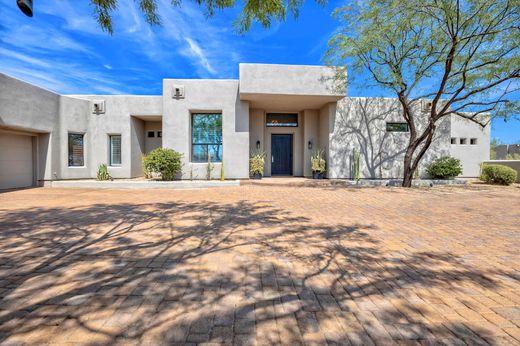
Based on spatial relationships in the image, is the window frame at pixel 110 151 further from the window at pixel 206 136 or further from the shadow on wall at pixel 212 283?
the shadow on wall at pixel 212 283

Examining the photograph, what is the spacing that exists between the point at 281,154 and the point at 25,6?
1244 cm

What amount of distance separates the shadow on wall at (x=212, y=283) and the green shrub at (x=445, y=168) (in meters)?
11.1

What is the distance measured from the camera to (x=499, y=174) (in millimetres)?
11961

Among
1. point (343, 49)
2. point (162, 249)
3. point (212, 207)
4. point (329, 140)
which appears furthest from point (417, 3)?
point (162, 249)

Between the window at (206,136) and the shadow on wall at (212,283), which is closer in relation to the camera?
the shadow on wall at (212,283)

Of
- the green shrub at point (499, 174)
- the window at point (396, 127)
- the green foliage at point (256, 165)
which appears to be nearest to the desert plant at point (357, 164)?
the window at point (396, 127)

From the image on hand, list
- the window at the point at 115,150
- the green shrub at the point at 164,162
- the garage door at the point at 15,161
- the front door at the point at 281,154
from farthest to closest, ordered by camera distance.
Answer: the front door at the point at 281,154, the window at the point at 115,150, the green shrub at the point at 164,162, the garage door at the point at 15,161

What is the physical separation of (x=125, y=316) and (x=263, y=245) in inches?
76.8

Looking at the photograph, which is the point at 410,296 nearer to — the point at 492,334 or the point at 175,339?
the point at 492,334

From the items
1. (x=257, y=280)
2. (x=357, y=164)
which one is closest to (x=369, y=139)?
(x=357, y=164)

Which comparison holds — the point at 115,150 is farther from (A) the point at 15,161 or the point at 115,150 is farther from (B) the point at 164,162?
(B) the point at 164,162

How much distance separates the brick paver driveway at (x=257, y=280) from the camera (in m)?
1.78

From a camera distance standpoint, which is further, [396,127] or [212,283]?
[396,127]

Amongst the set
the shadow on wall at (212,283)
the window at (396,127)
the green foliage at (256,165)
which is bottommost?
the shadow on wall at (212,283)
